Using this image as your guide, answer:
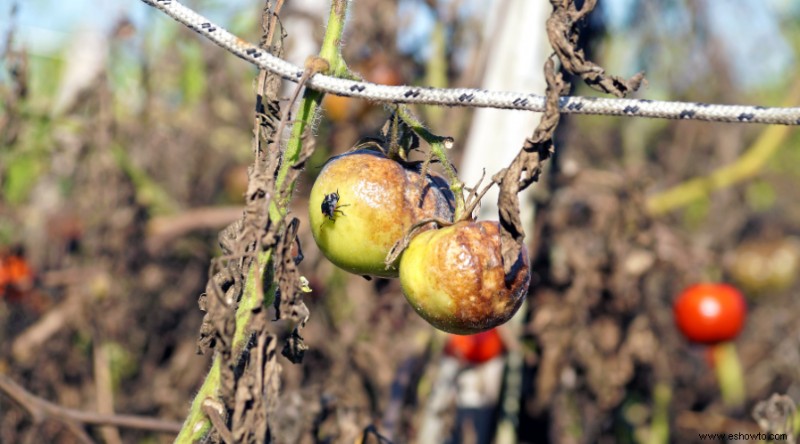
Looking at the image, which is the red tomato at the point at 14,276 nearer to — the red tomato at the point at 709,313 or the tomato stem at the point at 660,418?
the tomato stem at the point at 660,418

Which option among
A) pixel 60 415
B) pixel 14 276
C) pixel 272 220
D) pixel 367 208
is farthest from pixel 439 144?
pixel 14 276

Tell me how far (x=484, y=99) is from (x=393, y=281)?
2080 mm

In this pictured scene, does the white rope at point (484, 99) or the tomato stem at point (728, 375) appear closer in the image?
the white rope at point (484, 99)

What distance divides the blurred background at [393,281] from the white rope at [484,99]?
797 mm

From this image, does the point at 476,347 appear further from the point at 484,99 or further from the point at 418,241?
the point at 484,99

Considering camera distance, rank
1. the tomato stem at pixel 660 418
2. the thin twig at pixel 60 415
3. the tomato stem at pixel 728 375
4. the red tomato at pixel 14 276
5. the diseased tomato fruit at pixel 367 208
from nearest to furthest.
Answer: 1. the diseased tomato fruit at pixel 367 208
2. the thin twig at pixel 60 415
3. the red tomato at pixel 14 276
4. the tomato stem at pixel 660 418
5. the tomato stem at pixel 728 375

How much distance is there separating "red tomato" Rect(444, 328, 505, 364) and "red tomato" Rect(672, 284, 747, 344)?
3.30ft

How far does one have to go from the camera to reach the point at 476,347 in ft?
9.12

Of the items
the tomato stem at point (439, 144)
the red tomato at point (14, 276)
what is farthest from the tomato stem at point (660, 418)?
the tomato stem at point (439, 144)

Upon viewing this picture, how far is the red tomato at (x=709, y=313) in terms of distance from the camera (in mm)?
3412

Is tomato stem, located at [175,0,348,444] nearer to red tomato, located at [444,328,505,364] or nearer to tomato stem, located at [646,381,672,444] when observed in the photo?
red tomato, located at [444,328,505,364]

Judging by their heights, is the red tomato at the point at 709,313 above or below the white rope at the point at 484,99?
below

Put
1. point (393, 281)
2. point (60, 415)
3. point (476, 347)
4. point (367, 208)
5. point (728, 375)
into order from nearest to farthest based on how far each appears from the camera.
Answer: point (367, 208) → point (60, 415) → point (476, 347) → point (393, 281) → point (728, 375)

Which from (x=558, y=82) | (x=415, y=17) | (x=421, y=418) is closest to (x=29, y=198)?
(x=415, y=17)
